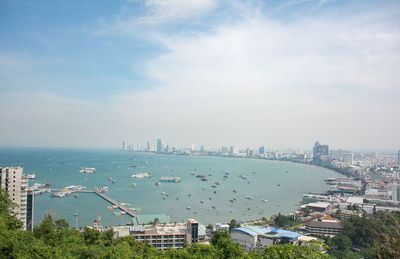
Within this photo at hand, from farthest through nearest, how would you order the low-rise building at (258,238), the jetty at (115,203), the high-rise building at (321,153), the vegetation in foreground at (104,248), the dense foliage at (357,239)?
the high-rise building at (321,153)
the jetty at (115,203)
the low-rise building at (258,238)
the dense foliage at (357,239)
the vegetation in foreground at (104,248)

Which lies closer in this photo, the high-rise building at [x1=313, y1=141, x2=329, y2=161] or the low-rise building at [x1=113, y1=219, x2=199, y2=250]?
the low-rise building at [x1=113, y1=219, x2=199, y2=250]

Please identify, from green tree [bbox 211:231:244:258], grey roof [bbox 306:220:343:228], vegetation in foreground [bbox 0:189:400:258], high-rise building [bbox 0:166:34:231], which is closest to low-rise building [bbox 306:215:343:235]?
grey roof [bbox 306:220:343:228]

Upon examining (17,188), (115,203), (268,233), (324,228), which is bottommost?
(115,203)

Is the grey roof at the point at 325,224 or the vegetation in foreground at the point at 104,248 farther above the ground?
the vegetation in foreground at the point at 104,248

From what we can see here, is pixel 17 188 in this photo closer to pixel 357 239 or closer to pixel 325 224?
pixel 325 224

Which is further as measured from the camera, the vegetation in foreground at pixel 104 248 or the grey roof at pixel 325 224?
the grey roof at pixel 325 224

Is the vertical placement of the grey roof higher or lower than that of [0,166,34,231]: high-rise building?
lower

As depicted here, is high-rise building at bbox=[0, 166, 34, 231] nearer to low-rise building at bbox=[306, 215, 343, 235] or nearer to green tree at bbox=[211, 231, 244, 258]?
green tree at bbox=[211, 231, 244, 258]

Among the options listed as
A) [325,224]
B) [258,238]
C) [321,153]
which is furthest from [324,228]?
[321,153]

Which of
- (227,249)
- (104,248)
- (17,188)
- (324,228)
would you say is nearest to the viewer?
(104,248)

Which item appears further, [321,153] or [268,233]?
[321,153]

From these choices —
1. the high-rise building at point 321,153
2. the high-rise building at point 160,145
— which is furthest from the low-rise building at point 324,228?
the high-rise building at point 160,145

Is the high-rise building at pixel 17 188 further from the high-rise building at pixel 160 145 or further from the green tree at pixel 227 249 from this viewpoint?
the high-rise building at pixel 160 145
